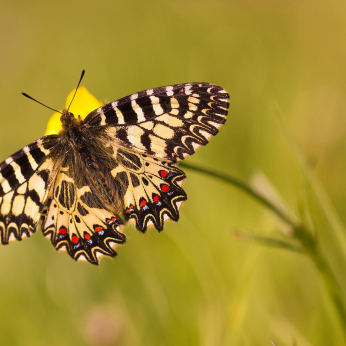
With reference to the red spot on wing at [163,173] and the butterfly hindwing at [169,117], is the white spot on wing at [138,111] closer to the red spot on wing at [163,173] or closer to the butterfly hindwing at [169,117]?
the butterfly hindwing at [169,117]

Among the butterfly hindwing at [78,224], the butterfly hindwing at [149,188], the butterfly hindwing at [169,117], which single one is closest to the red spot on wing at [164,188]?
the butterfly hindwing at [149,188]

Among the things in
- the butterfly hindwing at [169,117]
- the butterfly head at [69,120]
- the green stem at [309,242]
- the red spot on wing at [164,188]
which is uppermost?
the butterfly head at [69,120]

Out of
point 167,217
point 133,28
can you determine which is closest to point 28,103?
point 133,28

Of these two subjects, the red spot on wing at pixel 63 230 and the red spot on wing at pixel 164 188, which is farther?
the red spot on wing at pixel 63 230

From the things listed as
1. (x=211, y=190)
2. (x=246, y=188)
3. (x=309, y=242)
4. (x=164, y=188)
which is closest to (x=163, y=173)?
(x=164, y=188)

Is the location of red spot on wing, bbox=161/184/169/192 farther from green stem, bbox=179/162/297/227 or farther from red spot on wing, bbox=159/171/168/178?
green stem, bbox=179/162/297/227

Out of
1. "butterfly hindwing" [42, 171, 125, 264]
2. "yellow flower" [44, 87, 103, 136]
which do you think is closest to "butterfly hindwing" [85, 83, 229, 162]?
"yellow flower" [44, 87, 103, 136]
